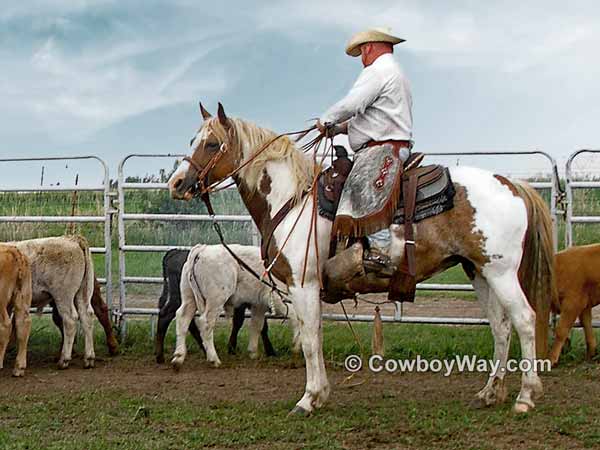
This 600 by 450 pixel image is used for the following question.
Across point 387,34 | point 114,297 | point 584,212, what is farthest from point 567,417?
point 114,297

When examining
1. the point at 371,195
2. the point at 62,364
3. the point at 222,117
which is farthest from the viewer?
the point at 62,364

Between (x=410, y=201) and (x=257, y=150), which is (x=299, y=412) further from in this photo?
(x=257, y=150)

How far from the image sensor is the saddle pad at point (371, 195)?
6746 millimetres

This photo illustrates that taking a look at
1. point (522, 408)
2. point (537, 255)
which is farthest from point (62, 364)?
point (537, 255)

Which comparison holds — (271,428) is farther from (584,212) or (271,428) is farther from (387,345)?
(584,212)

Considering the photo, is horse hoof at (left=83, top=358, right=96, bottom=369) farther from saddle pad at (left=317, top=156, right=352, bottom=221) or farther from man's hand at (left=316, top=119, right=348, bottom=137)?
man's hand at (left=316, top=119, right=348, bottom=137)

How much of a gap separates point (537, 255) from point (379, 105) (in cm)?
176

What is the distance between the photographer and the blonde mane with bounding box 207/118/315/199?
24.2 feet

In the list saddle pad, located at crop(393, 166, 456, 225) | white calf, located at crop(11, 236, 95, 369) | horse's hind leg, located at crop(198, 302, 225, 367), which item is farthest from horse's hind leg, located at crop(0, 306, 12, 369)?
saddle pad, located at crop(393, 166, 456, 225)

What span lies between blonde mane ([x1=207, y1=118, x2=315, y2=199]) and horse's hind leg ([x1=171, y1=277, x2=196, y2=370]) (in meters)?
2.70

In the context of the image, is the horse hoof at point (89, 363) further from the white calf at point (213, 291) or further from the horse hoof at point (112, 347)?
the white calf at point (213, 291)

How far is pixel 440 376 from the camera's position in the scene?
8.95m

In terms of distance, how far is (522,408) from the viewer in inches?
271

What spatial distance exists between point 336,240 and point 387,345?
3.45m
